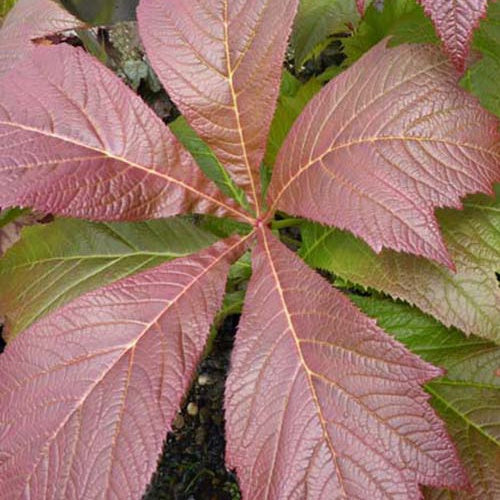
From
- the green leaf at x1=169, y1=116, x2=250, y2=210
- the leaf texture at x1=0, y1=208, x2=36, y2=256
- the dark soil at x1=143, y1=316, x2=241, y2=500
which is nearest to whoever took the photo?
the green leaf at x1=169, y1=116, x2=250, y2=210

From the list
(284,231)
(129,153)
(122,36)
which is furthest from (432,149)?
(122,36)

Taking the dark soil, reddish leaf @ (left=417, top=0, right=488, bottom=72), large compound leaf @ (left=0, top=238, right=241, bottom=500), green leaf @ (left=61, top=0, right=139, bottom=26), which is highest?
green leaf @ (left=61, top=0, right=139, bottom=26)

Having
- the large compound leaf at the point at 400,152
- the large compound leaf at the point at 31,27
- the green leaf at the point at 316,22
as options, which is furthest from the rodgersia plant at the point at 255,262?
the green leaf at the point at 316,22

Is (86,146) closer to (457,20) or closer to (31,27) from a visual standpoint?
(31,27)

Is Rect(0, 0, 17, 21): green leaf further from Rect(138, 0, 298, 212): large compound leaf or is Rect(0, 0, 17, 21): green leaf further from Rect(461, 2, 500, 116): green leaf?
Rect(461, 2, 500, 116): green leaf

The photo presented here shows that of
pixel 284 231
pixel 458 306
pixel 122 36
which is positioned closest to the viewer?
pixel 458 306

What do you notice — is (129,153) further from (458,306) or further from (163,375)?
(458,306)

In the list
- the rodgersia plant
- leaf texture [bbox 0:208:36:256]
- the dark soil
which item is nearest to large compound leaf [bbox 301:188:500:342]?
the rodgersia plant
